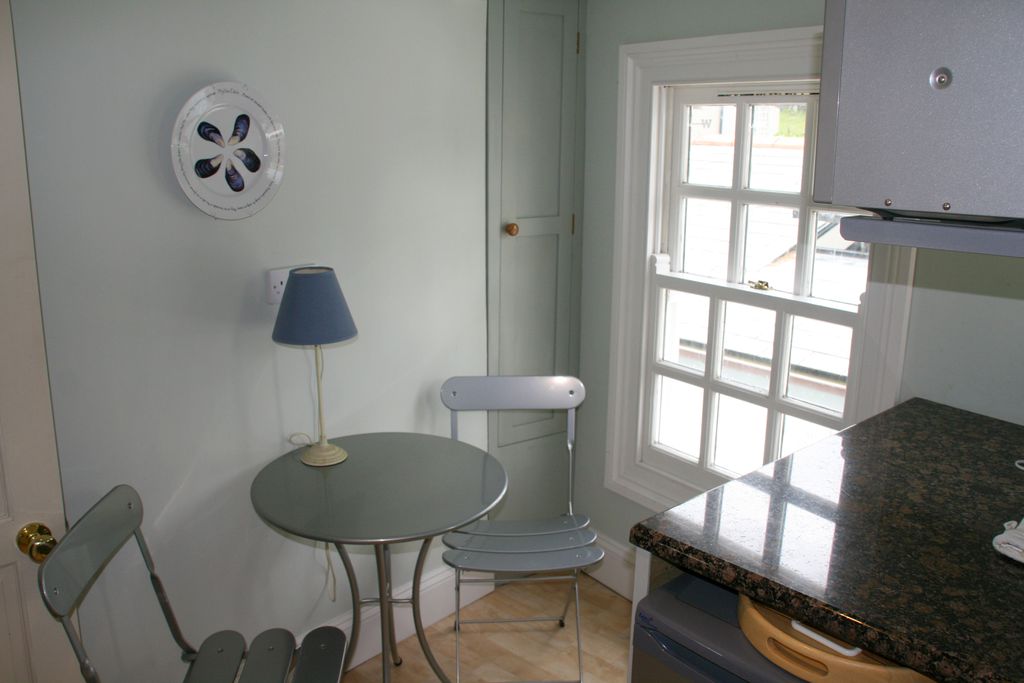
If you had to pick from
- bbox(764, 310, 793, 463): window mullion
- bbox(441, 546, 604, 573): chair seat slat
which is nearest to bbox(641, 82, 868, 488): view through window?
bbox(764, 310, 793, 463): window mullion

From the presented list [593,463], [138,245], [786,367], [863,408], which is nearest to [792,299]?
[786,367]

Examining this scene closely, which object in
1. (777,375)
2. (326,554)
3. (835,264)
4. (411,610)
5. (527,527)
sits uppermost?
(835,264)

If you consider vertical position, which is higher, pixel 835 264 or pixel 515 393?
pixel 835 264

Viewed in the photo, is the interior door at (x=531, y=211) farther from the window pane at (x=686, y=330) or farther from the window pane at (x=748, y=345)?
the window pane at (x=748, y=345)

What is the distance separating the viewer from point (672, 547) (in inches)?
62.6

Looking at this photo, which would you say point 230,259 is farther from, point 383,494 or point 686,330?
point 686,330

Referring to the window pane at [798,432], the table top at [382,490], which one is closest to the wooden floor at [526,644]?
the table top at [382,490]

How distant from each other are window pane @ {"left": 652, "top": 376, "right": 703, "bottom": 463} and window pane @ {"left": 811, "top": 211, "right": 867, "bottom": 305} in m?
0.64

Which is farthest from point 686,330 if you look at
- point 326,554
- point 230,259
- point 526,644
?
point 230,259

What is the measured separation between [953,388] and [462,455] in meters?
1.41

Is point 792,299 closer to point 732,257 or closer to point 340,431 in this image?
point 732,257

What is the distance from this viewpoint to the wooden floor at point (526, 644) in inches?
114

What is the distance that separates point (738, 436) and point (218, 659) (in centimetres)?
182

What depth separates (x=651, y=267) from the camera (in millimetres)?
3096
